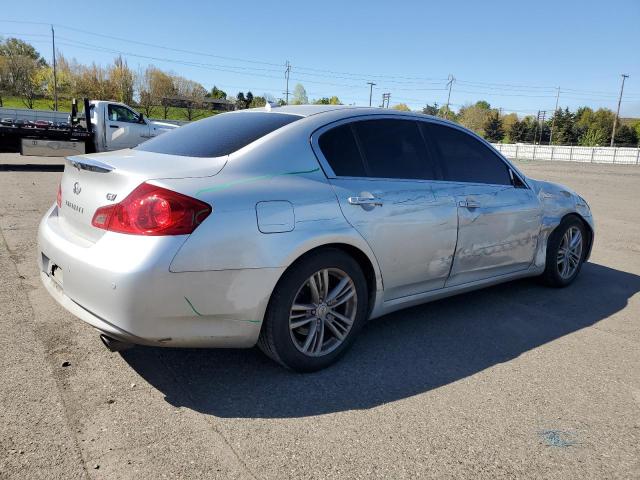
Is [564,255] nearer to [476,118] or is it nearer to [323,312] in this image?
[323,312]

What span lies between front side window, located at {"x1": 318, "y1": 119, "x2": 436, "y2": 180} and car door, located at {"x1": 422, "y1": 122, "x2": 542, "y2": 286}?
0.59 ft

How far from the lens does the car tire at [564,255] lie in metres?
4.97

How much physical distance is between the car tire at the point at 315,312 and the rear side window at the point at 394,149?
2.45ft

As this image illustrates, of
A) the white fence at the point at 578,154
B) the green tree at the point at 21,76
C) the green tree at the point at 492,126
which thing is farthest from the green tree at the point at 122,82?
the green tree at the point at 492,126

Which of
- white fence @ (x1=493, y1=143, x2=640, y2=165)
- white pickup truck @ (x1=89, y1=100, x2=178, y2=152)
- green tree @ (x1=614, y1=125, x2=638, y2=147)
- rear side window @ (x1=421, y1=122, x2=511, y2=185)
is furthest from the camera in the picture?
green tree @ (x1=614, y1=125, x2=638, y2=147)

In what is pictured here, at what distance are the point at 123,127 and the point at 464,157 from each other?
14.2 metres

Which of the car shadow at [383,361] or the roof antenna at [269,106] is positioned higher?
the roof antenna at [269,106]

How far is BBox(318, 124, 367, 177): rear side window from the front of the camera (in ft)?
10.7

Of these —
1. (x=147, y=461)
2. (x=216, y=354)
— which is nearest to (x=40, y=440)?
(x=147, y=461)

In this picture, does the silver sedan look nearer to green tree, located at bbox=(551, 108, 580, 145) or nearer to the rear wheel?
the rear wheel

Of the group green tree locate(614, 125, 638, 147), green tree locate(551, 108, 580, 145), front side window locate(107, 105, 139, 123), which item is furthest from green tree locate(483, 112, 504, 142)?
front side window locate(107, 105, 139, 123)

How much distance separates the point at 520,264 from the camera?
4.63 m

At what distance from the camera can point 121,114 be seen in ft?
53.0

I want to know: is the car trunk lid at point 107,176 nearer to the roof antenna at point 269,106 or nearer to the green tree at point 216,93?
the roof antenna at point 269,106
